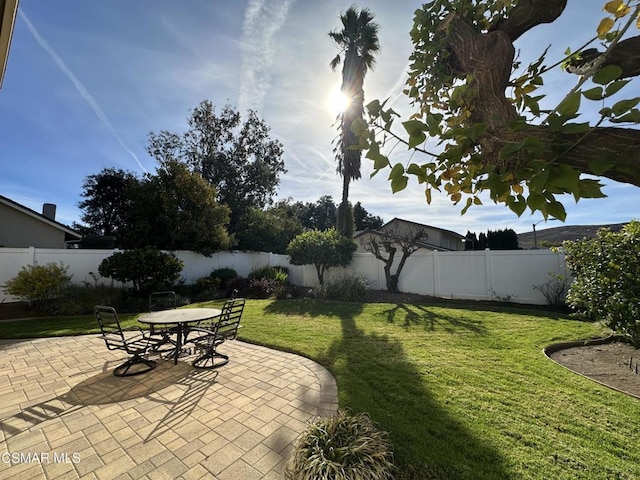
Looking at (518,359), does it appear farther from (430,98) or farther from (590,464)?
(430,98)

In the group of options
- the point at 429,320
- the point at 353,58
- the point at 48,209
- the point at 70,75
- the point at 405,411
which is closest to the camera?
the point at 405,411

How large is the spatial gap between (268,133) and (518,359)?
2288 cm

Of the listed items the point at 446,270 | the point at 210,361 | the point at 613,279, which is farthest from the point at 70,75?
the point at 446,270

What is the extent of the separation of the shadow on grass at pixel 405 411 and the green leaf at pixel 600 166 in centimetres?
250

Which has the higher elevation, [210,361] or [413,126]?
[413,126]

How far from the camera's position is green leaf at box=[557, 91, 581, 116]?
0.66 metres

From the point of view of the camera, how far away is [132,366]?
4484 millimetres

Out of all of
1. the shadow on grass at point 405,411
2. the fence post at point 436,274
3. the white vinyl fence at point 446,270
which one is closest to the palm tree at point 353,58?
the white vinyl fence at point 446,270

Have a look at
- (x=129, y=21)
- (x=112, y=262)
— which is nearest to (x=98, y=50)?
(x=129, y=21)

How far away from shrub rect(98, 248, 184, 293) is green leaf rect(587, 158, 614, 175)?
11458 mm

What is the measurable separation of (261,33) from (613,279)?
26.7 ft

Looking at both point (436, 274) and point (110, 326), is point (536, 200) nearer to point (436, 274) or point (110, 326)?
point (110, 326)

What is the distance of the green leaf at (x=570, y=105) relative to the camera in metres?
0.66

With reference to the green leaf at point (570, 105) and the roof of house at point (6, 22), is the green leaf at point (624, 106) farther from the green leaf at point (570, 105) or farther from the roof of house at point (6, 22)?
the roof of house at point (6, 22)
